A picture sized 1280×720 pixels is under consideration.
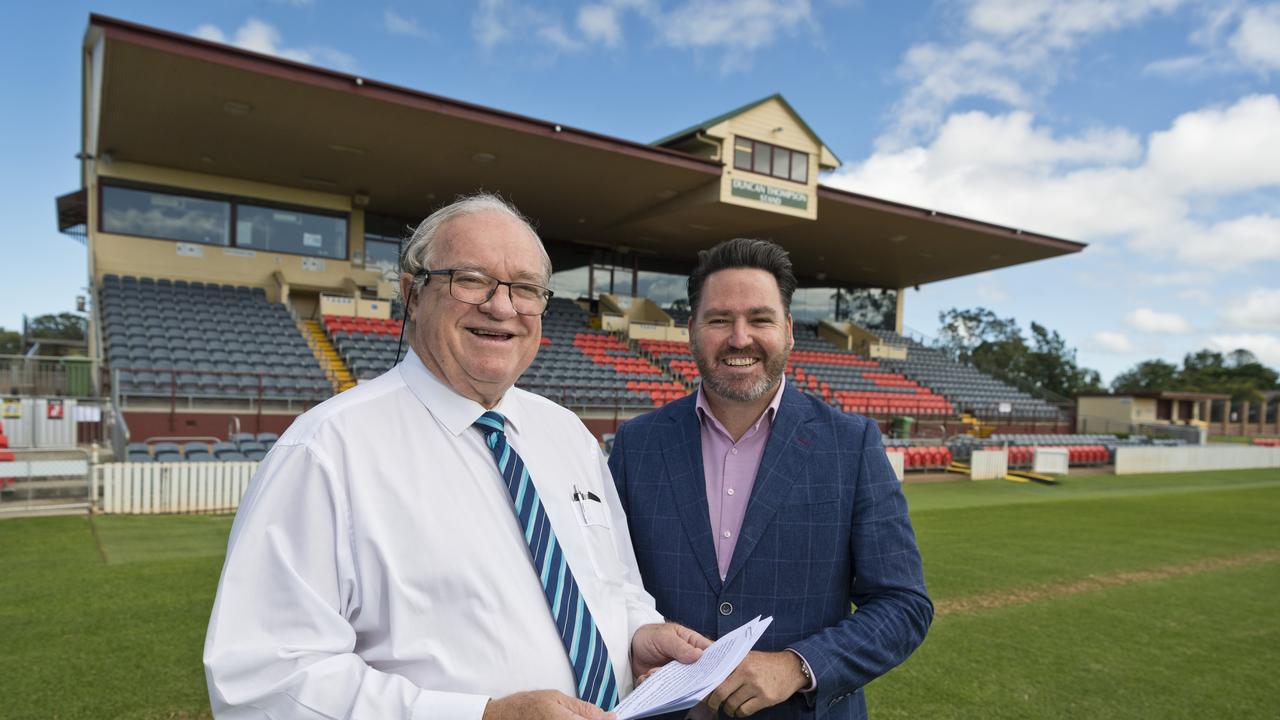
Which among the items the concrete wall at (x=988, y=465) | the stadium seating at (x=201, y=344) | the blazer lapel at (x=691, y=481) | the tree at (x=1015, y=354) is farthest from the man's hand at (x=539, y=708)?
the tree at (x=1015, y=354)

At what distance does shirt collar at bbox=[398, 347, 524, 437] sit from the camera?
1.57 metres

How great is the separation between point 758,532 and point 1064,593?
249 inches

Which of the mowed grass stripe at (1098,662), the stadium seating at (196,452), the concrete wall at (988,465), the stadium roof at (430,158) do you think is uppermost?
the stadium roof at (430,158)

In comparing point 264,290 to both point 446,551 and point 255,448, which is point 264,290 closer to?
point 255,448

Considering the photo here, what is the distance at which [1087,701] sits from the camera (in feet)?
14.3

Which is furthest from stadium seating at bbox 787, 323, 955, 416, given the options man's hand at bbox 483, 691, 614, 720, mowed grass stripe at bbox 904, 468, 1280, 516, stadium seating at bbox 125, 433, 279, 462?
man's hand at bbox 483, 691, 614, 720

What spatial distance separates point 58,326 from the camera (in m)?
66.1

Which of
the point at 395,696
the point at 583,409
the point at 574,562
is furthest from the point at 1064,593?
the point at 583,409

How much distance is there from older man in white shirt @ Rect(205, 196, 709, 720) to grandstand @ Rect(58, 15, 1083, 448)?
9201 millimetres

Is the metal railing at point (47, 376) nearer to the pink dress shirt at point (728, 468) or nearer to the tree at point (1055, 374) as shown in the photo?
the pink dress shirt at point (728, 468)

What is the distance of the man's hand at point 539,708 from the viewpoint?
4.32 ft

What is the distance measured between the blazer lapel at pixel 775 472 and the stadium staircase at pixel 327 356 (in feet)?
47.2

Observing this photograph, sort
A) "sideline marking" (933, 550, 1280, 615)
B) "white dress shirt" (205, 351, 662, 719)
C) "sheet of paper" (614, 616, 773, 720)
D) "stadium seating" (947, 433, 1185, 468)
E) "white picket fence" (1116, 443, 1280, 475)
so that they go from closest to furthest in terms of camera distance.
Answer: "white dress shirt" (205, 351, 662, 719)
"sheet of paper" (614, 616, 773, 720)
"sideline marking" (933, 550, 1280, 615)
"stadium seating" (947, 433, 1185, 468)
"white picket fence" (1116, 443, 1280, 475)

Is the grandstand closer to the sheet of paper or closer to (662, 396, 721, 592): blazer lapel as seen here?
(662, 396, 721, 592): blazer lapel
